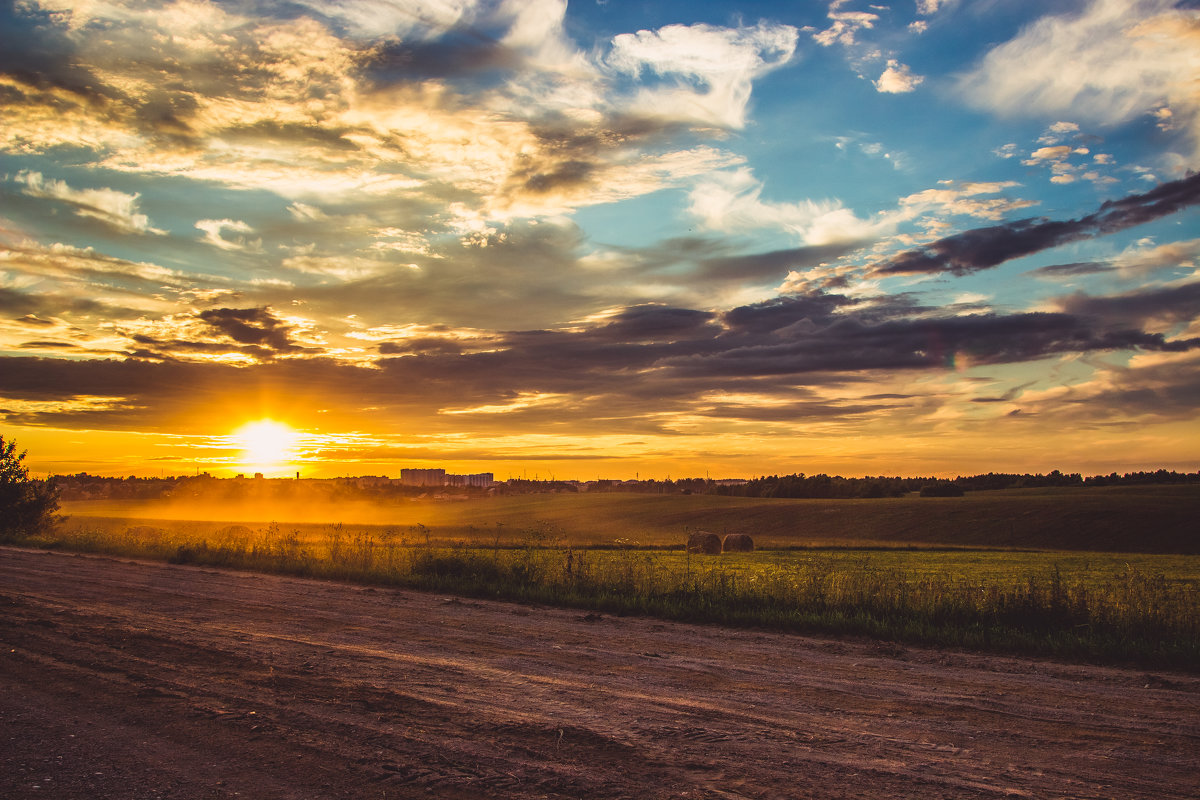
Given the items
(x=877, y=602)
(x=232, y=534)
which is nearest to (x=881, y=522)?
(x=232, y=534)

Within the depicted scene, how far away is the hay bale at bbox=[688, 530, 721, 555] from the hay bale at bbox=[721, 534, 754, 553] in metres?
0.56

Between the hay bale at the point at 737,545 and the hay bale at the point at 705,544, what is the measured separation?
22.1 inches

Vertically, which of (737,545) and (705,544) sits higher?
(705,544)

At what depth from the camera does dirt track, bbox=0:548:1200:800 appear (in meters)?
5.85

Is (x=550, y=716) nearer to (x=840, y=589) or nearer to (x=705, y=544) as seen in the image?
(x=840, y=589)

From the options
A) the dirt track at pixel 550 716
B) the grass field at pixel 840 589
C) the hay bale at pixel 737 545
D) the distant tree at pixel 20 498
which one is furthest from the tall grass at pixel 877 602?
the distant tree at pixel 20 498

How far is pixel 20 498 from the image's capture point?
4994 centimetres

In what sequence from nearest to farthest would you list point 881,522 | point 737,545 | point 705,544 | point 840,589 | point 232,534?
point 840,589
point 232,534
point 705,544
point 737,545
point 881,522

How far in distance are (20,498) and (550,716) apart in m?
57.3

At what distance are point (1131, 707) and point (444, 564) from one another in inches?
637

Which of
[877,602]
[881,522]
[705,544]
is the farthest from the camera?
[881,522]

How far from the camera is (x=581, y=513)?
353 feet

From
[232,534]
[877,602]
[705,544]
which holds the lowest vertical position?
[705,544]

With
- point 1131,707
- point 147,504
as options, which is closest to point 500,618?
point 1131,707
